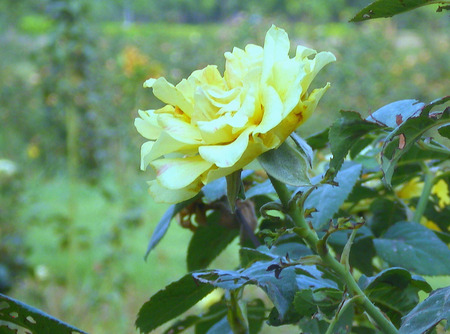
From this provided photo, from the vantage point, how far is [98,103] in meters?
2.66

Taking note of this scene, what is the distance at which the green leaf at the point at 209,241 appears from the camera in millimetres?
558

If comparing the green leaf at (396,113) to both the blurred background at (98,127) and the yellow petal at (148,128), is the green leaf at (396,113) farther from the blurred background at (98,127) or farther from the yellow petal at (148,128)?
the blurred background at (98,127)

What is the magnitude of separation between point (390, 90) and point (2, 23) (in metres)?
2.58

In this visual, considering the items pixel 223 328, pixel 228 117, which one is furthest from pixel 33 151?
pixel 228 117

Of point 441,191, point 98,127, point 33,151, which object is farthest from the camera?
point 33,151

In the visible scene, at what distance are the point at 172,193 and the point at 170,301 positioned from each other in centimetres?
9

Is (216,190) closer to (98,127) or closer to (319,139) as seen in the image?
(319,139)

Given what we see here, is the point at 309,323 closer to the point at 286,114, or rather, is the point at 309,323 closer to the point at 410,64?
the point at 286,114

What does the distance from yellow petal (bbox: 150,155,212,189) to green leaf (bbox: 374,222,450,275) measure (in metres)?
0.19

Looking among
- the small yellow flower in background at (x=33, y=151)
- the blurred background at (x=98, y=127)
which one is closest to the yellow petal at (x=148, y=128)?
the blurred background at (x=98, y=127)

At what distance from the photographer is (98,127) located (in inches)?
107

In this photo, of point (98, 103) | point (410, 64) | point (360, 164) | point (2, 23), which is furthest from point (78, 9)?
point (410, 64)

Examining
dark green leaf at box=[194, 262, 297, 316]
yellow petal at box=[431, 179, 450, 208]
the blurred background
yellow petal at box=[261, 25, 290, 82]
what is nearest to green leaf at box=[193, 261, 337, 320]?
dark green leaf at box=[194, 262, 297, 316]

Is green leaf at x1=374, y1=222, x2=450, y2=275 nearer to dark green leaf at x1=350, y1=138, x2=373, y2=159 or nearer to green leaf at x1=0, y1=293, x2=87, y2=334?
dark green leaf at x1=350, y1=138, x2=373, y2=159
